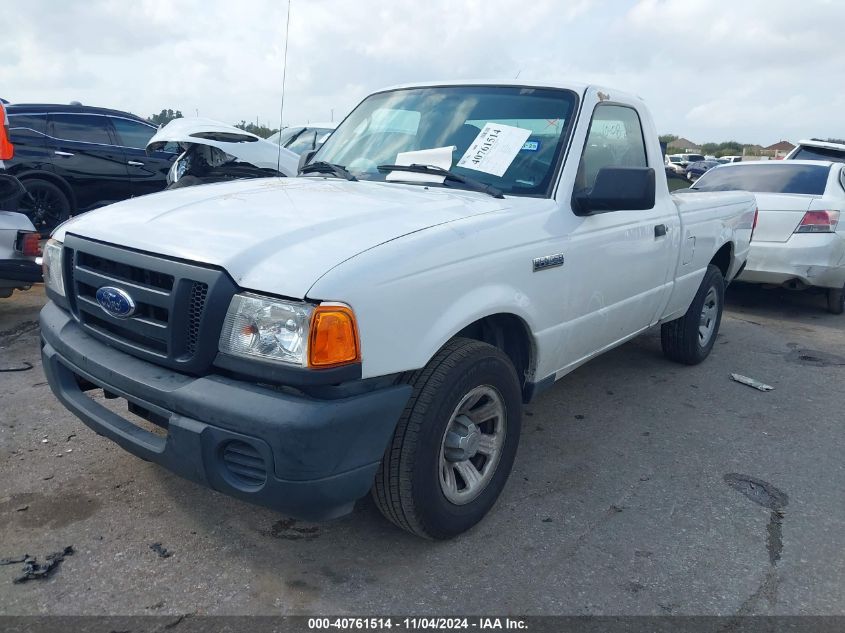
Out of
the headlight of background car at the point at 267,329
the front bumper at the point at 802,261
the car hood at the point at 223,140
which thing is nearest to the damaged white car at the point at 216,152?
the car hood at the point at 223,140

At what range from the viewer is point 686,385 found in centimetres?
496

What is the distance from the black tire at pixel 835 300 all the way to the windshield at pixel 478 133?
541 cm

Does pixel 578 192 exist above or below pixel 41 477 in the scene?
above

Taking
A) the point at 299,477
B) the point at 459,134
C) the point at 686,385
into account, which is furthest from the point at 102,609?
the point at 686,385

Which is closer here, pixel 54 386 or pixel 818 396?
pixel 54 386

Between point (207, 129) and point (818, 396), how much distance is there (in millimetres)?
5150

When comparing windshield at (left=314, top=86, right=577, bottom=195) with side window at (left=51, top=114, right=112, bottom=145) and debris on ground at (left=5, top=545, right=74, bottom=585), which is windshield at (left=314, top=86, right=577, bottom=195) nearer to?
debris on ground at (left=5, top=545, right=74, bottom=585)

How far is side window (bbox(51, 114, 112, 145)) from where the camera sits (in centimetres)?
855

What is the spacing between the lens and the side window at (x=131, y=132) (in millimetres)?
8914

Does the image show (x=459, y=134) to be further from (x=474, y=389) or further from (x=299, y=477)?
(x=299, y=477)

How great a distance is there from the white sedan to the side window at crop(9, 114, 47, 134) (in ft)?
27.1

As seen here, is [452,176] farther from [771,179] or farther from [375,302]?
[771,179]

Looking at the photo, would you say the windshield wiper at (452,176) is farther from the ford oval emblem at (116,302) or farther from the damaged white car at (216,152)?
the damaged white car at (216,152)

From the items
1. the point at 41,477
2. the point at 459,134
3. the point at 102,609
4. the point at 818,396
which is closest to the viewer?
the point at 102,609
